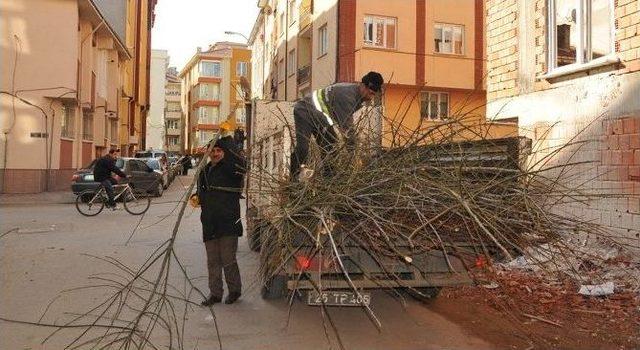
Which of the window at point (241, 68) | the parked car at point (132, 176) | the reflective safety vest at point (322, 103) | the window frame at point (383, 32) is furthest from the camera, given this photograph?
the window at point (241, 68)

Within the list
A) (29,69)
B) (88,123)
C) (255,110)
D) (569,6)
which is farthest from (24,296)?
(88,123)

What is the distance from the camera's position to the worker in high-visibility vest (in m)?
5.63

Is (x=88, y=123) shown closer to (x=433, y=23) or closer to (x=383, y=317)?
(x=433, y=23)

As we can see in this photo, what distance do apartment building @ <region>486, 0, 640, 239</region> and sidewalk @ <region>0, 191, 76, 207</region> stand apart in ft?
46.1

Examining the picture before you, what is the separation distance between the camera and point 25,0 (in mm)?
20375

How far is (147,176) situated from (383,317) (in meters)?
15.4

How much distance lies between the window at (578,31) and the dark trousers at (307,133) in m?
4.58

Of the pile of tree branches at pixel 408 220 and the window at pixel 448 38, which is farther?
the window at pixel 448 38

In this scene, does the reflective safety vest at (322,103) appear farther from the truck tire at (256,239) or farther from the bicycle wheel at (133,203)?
the bicycle wheel at (133,203)

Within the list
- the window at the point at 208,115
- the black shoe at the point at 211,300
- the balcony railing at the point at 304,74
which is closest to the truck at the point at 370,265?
the black shoe at the point at 211,300

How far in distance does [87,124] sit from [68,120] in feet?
9.21

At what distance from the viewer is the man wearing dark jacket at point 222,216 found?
5.89 metres

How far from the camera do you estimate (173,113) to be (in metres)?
95.6

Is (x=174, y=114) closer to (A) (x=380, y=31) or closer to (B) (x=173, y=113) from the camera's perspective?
(B) (x=173, y=113)
